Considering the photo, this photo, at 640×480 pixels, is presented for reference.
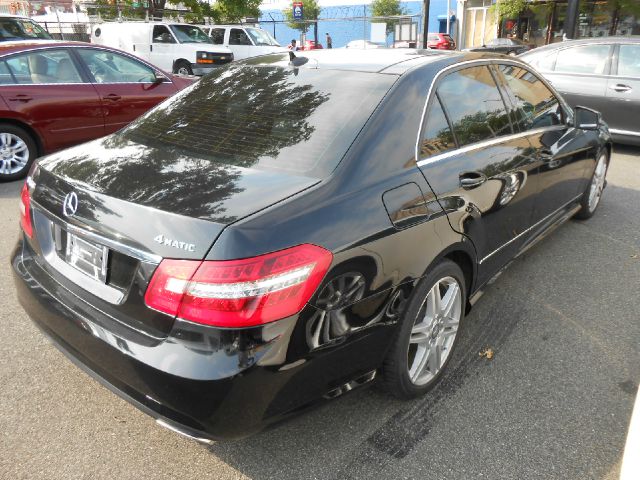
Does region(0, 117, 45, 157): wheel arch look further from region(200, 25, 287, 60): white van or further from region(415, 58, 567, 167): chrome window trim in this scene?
region(200, 25, 287, 60): white van

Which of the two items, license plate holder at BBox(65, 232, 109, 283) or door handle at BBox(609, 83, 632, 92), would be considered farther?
door handle at BBox(609, 83, 632, 92)

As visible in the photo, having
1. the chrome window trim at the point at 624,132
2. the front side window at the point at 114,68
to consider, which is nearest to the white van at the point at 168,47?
the front side window at the point at 114,68

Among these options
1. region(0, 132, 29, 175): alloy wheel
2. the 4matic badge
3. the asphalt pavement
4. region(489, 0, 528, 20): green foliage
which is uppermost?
region(489, 0, 528, 20): green foliage

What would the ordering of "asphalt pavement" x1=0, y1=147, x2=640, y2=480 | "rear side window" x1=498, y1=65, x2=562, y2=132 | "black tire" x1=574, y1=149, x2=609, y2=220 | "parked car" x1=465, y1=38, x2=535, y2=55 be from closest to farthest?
"asphalt pavement" x1=0, y1=147, x2=640, y2=480
"rear side window" x1=498, y1=65, x2=562, y2=132
"black tire" x1=574, y1=149, x2=609, y2=220
"parked car" x1=465, y1=38, x2=535, y2=55

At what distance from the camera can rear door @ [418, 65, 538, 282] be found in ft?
8.75

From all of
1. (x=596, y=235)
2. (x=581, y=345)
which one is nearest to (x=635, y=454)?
(x=581, y=345)

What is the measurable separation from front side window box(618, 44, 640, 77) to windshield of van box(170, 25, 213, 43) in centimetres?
1338

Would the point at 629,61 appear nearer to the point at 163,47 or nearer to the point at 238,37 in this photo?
the point at 163,47

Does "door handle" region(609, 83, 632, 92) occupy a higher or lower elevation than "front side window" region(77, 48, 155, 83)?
lower

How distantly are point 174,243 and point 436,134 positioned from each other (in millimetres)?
1469

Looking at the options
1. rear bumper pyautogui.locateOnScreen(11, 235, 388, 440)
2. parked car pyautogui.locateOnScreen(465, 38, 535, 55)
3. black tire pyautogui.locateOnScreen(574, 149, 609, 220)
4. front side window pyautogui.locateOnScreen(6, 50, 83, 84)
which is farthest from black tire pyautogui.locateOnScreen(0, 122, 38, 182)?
parked car pyautogui.locateOnScreen(465, 38, 535, 55)

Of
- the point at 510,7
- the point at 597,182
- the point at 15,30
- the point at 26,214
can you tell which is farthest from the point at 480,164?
the point at 510,7

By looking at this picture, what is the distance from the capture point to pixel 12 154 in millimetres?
6395

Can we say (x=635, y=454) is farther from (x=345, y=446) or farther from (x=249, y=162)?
(x=249, y=162)
